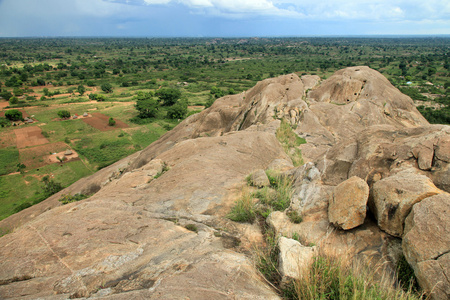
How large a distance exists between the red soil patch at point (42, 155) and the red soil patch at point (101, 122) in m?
10.1

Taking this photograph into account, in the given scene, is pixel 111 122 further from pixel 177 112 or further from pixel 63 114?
pixel 177 112

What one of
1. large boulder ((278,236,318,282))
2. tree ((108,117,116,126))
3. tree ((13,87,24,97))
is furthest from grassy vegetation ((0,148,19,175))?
tree ((13,87,24,97))

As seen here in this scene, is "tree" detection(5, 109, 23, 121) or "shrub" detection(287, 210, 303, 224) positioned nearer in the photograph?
"shrub" detection(287, 210, 303, 224)

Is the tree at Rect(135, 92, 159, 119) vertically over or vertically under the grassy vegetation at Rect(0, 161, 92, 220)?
over

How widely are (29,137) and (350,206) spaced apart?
199ft

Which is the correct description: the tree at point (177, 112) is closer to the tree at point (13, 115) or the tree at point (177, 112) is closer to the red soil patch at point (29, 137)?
the red soil patch at point (29, 137)

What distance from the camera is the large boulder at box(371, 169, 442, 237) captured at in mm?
4993

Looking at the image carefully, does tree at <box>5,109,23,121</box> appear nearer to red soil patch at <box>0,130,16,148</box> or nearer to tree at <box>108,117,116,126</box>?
red soil patch at <box>0,130,16,148</box>

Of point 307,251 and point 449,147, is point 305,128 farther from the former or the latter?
point 307,251

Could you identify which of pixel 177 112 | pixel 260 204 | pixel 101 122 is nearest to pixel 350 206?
pixel 260 204

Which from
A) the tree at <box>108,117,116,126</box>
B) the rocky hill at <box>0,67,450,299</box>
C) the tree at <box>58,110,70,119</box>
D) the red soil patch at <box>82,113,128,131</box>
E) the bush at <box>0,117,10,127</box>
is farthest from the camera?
the tree at <box>58,110,70,119</box>

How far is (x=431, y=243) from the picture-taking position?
412 centimetres

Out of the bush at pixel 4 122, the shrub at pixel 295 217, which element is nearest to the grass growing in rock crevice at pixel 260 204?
the shrub at pixel 295 217

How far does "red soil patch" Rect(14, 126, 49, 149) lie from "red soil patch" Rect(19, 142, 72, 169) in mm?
2586
